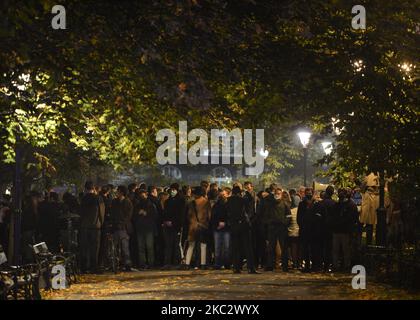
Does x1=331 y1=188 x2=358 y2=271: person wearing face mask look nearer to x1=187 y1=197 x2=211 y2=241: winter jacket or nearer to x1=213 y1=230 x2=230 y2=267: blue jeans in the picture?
x1=213 y1=230 x2=230 y2=267: blue jeans

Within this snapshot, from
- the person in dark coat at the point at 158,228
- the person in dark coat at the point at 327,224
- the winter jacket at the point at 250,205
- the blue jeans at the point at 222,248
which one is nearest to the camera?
the winter jacket at the point at 250,205

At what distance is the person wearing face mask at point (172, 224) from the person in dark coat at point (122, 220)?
1147mm

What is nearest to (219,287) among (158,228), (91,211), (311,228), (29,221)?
(311,228)

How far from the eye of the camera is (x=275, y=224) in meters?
21.0

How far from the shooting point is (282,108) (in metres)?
17.0

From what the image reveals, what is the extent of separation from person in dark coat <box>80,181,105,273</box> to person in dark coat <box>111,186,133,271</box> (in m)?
0.33

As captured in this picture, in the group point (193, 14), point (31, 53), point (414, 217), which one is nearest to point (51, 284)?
point (31, 53)

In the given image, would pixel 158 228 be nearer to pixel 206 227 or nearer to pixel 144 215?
pixel 144 215

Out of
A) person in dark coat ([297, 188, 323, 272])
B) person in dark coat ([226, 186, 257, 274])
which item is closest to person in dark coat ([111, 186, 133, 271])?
person in dark coat ([226, 186, 257, 274])

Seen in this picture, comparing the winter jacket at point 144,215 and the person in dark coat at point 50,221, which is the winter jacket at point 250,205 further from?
the person in dark coat at point 50,221

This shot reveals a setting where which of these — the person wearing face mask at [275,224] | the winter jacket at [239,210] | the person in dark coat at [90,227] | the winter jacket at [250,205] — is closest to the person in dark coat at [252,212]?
the winter jacket at [250,205]

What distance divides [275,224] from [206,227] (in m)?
1.86

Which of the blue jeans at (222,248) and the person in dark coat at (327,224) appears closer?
the person in dark coat at (327,224)

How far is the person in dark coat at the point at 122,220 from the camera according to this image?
21.2 m
